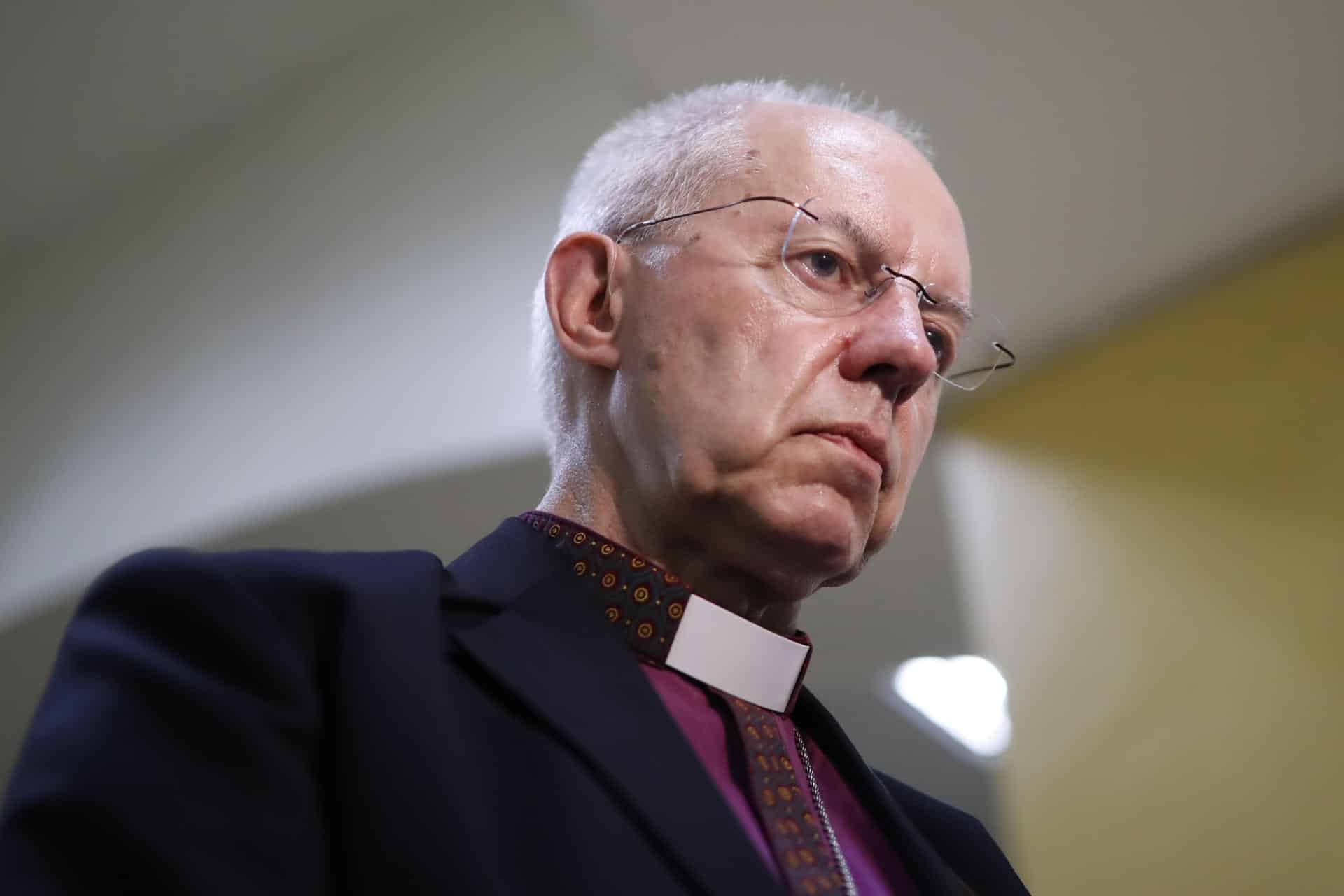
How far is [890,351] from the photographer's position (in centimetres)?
128

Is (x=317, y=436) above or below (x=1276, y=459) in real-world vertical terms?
below

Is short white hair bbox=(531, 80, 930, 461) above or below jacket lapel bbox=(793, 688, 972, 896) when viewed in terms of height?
above

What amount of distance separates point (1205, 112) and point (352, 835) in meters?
1.90

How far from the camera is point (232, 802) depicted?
789mm

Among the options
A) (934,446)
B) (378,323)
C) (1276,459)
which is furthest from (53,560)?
(1276,459)

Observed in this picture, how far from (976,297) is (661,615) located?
56.1 inches

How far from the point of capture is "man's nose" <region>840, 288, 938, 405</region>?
4.18 ft

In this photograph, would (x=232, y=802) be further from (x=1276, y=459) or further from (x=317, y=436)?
(x=1276, y=459)

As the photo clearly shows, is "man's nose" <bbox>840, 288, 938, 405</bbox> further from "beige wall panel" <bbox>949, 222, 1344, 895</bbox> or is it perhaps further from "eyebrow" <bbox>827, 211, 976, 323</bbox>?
"beige wall panel" <bbox>949, 222, 1344, 895</bbox>

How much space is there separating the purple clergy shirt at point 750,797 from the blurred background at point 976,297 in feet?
2.97

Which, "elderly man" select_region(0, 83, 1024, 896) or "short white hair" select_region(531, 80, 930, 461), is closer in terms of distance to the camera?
"elderly man" select_region(0, 83, 1024, 896)

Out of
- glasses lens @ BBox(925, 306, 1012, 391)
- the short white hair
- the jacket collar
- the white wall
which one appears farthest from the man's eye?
the white wall

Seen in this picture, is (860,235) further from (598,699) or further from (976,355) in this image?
(598,699)

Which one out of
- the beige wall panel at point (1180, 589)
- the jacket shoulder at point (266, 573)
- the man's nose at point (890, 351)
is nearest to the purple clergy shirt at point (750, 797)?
the jacket shoulder at point (266, 573)
